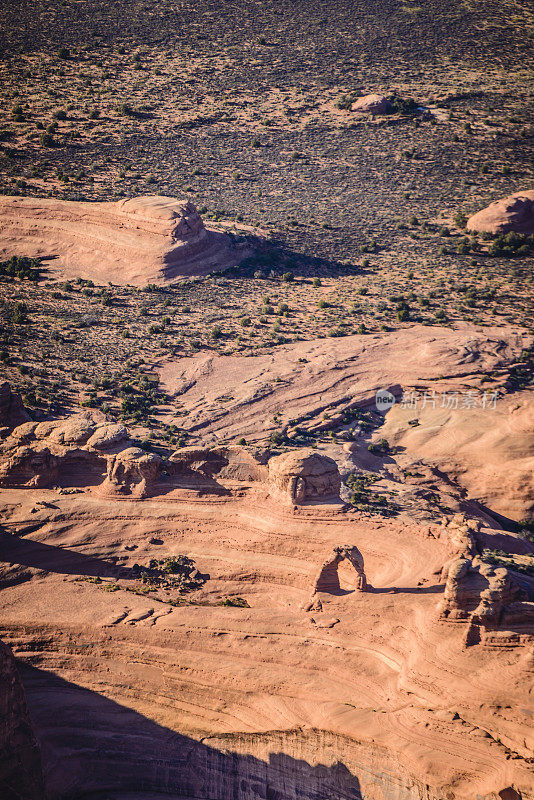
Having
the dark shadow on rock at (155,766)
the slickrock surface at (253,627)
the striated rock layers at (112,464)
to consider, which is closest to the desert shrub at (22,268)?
the slickrock surface at (253,627)

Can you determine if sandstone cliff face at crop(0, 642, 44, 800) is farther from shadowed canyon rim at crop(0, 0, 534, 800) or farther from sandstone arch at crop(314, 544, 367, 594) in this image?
sandstone arch at crop(314, 544, 367, 594)

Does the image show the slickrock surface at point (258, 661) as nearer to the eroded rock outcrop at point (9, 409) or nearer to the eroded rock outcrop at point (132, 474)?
the eroded rock outcrop at point (132, 474)

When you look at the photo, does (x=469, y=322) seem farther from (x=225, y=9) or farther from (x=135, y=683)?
(x=225, y=9)

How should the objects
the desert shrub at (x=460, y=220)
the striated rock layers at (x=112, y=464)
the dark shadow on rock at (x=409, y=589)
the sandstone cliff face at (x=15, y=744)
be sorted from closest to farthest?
the sandstone cliff face at (x=15, y=744) → the dark shadow on rock at (x=409, y=589) → the striated rock layers at (x=112, y=464) → the desert shrub at (x=460, y=220)

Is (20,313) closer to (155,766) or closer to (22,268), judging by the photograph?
(22,268)

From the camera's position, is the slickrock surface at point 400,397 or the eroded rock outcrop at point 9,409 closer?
the eroded rock outcrop at point 9,409

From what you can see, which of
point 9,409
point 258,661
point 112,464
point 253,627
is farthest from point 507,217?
point 258,661
